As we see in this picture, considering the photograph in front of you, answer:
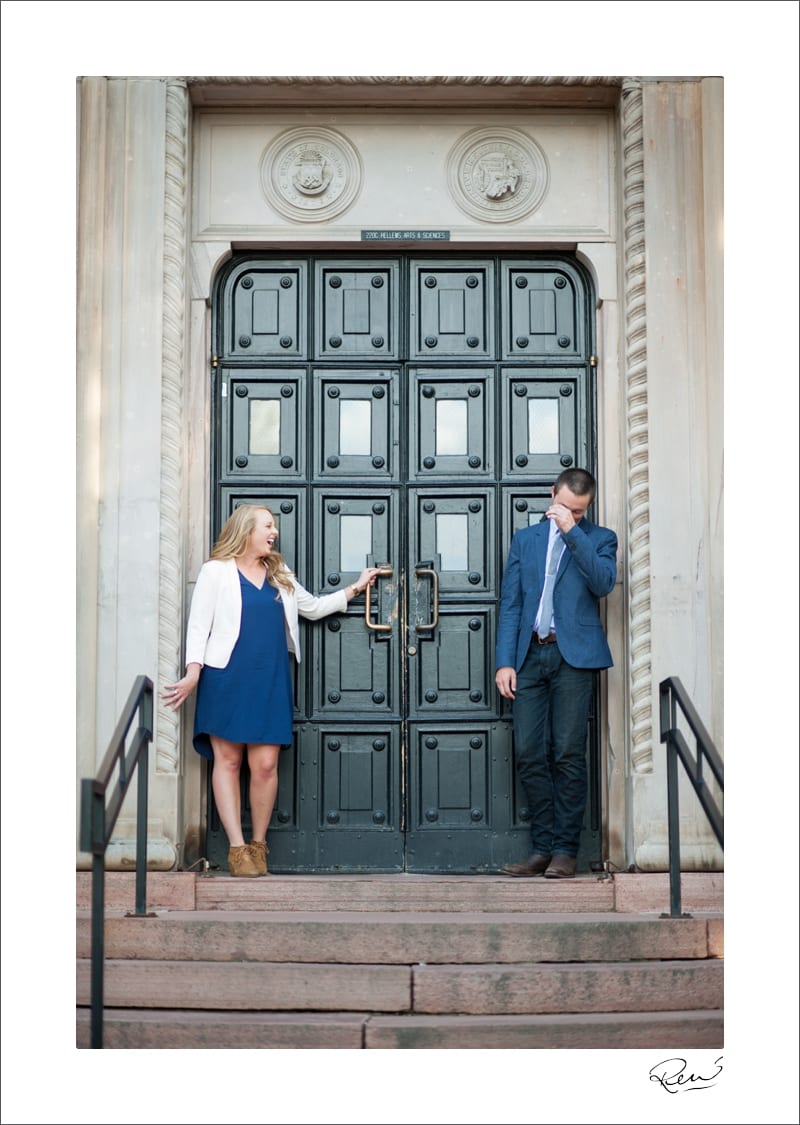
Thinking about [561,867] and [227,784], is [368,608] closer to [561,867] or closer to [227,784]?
[227,784]

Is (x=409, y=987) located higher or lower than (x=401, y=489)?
lower

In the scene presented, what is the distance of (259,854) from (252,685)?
0.76 metres

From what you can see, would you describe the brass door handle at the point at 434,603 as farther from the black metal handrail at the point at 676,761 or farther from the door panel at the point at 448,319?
the black metal handrail at the point at 676,761

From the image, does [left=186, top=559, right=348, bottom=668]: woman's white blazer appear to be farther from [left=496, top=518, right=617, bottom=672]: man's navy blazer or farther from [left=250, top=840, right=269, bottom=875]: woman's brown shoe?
[left=496, top=518, right=617, bottom=672]: man's navy blazer

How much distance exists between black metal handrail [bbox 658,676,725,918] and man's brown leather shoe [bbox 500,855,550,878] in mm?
637

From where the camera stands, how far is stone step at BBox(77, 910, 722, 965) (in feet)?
19.1

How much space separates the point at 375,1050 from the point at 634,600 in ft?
7.74

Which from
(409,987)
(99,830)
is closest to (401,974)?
(409,987)

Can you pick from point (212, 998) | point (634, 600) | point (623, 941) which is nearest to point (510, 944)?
point (623, 941)

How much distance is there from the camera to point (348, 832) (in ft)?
22.5

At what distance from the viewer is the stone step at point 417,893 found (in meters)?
6.37
